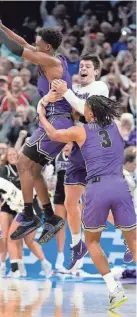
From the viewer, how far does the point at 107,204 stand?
8.70m

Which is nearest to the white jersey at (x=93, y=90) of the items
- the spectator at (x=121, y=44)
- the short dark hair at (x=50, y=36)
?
the short dark hair at (x=50, y=36)

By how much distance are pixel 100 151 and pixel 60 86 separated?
0.87 meters

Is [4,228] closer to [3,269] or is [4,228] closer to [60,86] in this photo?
[3,269]

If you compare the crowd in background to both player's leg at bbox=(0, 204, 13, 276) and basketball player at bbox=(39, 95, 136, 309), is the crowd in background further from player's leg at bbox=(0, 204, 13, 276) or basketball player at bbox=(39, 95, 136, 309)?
basketball player at bbox=(39, 95, 136, 309)

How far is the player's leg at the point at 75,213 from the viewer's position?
9.68 meters

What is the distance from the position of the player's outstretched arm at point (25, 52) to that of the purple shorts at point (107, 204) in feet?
4.66

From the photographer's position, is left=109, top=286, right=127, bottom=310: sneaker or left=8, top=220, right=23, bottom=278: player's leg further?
left=8, top=220, right=23, bottom=278: player's leg

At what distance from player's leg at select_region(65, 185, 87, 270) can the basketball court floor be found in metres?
0.56

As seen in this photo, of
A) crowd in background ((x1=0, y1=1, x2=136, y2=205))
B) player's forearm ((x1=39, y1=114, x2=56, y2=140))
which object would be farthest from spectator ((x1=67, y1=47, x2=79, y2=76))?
player's forearm ((x1=39, y1=114, x2=56, y2=140))

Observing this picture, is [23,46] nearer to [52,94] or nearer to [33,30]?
[52,94]

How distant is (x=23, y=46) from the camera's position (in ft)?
27.9

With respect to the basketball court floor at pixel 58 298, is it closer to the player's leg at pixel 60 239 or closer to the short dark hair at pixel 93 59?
the player's leg at pixel 60 239

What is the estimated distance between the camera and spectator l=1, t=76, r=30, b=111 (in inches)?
573

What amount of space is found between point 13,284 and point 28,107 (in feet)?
14.7
